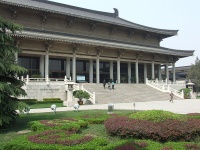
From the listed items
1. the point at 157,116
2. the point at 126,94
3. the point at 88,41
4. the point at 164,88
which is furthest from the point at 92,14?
the point at 157,116

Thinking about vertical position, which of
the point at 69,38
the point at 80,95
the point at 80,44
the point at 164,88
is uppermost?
the point at 69,38

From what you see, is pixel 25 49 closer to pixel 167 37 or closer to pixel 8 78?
pixel 8 78

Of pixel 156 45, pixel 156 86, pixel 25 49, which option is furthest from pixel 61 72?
pixel 156 45

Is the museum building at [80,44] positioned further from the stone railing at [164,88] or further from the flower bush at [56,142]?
the flower bush at [56,142]

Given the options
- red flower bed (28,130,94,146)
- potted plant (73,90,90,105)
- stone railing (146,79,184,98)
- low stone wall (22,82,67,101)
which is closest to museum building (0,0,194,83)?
low stone wall (22,82,67,101)

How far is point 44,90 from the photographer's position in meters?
23.6

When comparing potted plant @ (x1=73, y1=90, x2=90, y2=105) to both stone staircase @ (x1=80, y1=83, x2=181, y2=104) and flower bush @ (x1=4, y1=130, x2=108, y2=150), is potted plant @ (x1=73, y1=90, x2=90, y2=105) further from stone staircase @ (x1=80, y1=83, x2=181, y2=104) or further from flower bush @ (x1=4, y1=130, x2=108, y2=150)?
flower bush @ (x1=4, y1=130, x2=108, y2=150)

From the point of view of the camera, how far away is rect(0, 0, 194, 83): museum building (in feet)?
88.3

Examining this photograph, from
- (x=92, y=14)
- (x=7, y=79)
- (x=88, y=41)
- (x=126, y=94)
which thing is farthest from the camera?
(x=92, y=14)

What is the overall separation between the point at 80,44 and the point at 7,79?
63.4ft

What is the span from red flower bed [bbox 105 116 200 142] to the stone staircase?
15035 mm

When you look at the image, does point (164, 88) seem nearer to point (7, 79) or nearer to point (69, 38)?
point (69, 38)

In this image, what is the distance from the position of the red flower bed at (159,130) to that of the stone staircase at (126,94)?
15.0 m

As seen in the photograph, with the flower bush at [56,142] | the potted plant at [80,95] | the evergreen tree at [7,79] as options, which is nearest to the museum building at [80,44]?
the potted plant at [80,95]
